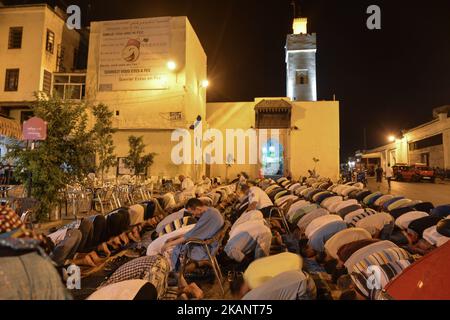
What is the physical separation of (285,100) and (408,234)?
24.9 m

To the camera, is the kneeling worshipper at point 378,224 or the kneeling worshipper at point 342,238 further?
the kneeling worshipper at point 378,224

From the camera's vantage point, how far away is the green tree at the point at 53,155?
8.28 meters

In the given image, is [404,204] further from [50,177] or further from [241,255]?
[50,177]

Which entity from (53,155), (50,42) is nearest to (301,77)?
(50,42)

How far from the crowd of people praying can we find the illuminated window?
99.9 ft

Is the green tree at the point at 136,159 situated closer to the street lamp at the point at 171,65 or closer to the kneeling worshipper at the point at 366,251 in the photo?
the street lamp at the point at 171,65

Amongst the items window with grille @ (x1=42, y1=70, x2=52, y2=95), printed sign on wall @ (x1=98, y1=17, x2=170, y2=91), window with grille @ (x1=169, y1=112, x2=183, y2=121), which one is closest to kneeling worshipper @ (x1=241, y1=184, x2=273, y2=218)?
window with grille @ (x1=169, y1=112, x2=183, y2=121)

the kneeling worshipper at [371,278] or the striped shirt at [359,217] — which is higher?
the striped shirt at [359,217]

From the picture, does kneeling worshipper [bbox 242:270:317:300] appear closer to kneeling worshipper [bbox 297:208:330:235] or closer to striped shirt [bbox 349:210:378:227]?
striped shirt [bbox 349:210:378:227]

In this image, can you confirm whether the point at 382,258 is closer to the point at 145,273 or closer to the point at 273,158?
the point at 145,273

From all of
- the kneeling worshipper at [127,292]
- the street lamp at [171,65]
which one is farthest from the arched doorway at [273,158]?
the kneeling worshipper at [127,292]

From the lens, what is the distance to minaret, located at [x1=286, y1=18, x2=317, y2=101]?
1453 inches

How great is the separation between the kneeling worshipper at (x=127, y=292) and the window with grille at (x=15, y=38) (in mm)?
25733
